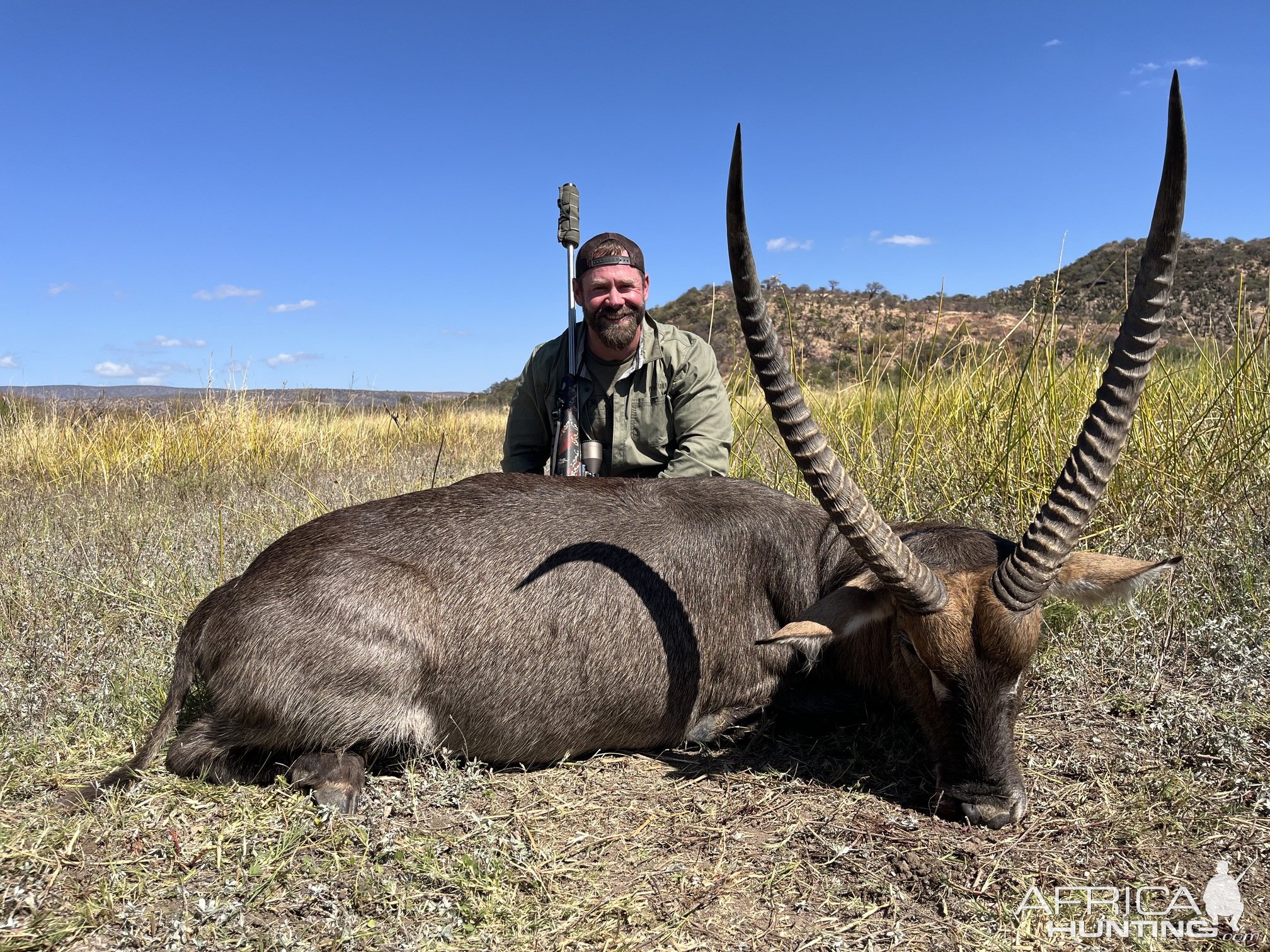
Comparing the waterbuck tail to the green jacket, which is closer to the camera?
the waterbuck tail

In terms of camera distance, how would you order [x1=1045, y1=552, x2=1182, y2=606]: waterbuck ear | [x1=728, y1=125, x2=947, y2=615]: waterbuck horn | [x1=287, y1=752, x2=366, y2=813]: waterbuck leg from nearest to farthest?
[x1=728, y1=125, x2=947, y2=615]: waterbuck horn < [x1=1045, y1=552, x2=1182, y2=606]: waterbuck ear < [x1=287, y1=752, x2=366, y2=813]: waterbuck leg

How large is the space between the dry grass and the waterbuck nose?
54 mm

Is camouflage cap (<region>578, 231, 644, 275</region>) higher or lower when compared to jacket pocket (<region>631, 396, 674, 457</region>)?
higher

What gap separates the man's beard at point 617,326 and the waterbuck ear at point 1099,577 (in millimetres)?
3048

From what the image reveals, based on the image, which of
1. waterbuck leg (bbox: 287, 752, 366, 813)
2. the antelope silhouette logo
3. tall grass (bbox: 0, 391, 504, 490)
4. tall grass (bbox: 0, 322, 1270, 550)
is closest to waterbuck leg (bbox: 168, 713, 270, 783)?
waterbuck leg (bbox: 287, 752, 366, 813)

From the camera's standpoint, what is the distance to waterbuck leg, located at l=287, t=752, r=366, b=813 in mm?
2893

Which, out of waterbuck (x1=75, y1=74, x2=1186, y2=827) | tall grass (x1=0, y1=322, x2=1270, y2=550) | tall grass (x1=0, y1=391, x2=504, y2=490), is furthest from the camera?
tall grass (x1=0, y1=391, x2=504, y2=490)

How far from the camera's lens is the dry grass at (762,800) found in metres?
2.29

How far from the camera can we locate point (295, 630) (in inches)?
114

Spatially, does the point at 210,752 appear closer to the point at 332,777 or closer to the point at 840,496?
the point at 332,777

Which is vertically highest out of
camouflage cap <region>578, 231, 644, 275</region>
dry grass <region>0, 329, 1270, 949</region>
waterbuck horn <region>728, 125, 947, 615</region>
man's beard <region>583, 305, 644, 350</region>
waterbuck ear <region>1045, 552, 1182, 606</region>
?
camouflage cap <region>578, 231, 644, 275</region>

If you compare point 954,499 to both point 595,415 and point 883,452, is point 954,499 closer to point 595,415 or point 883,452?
point 883,452

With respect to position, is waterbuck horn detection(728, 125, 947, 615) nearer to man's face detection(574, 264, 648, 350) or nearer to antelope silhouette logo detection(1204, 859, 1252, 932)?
antelope silhouette logo detection(1204, 859, 1252, 932)

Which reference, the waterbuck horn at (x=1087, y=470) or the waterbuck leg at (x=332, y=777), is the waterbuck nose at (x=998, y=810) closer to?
the waterbuck horn at (x=1087, y=470)
